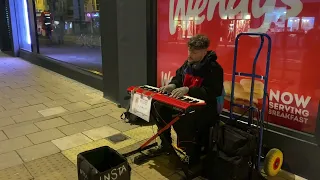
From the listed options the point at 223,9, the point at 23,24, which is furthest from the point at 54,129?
the point at 23,24

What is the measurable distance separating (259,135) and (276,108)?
2.04ft

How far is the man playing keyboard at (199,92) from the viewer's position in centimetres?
244

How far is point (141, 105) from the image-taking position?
2.62 meters

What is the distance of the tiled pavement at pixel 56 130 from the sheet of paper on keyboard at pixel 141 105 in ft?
1.83

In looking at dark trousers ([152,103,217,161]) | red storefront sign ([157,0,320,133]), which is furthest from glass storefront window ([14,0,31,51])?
dark trousers ([152,103,217,161])

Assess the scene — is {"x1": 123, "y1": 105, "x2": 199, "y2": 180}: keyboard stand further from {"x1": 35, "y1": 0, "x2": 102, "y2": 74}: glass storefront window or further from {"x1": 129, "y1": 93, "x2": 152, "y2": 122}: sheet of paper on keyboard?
{"x1": 35, "y1": 0, "x2": 102, "y2": 74}: glass storefront window

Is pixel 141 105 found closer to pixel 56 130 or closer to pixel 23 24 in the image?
pixel 56 130

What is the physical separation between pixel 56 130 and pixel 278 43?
9.37 ft

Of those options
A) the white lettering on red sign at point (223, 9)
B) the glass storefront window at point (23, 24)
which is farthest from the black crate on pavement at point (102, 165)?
the glass storefront window at point (23, 24)

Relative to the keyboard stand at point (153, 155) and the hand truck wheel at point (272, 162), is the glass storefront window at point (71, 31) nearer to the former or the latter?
the keyboard stand at point (153, 155)

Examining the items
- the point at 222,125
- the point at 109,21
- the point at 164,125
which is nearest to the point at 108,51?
the point at 109,21

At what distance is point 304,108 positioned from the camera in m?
2.59

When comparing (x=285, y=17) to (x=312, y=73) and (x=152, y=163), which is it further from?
(x=152, y=163)

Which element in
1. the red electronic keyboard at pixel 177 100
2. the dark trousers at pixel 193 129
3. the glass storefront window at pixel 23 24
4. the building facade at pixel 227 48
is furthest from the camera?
the glass storefront window at pixel 23 24
